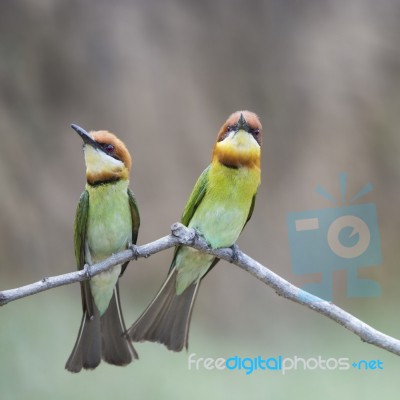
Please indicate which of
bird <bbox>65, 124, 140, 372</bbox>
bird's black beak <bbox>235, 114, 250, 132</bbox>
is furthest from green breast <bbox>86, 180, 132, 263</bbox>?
bird's black beak <bbox>235, 114, 250, 132</bbox>

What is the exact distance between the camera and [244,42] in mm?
4328

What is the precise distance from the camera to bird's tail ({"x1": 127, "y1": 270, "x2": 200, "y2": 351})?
2230 millimetres

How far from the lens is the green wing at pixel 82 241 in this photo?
2332 millimetres

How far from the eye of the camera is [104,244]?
7.77 ft

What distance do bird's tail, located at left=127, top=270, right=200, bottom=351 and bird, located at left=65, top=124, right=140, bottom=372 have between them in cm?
6

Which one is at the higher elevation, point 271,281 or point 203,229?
Answer: point 203,229

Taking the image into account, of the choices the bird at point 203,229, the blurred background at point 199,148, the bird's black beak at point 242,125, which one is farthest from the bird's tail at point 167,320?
the blurred background at point 199,148

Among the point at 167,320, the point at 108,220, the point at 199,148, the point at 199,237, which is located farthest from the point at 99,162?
the point at 199,148

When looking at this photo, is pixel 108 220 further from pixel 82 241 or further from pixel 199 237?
pixel 199 237

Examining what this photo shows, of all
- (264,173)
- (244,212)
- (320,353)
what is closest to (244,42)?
(264,173)

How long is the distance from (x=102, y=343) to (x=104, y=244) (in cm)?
31

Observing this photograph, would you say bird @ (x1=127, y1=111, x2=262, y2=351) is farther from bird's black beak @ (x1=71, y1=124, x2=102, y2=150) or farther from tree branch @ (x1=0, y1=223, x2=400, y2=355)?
bird's black beak @ (x1=71, y1=124, x2=102, y2=150)

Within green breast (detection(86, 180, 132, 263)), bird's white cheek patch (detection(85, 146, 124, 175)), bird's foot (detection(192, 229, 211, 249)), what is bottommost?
bird's foot (detection(192, 229, 211, 249))

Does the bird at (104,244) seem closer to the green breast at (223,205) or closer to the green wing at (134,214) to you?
the green wing at (134,214)
